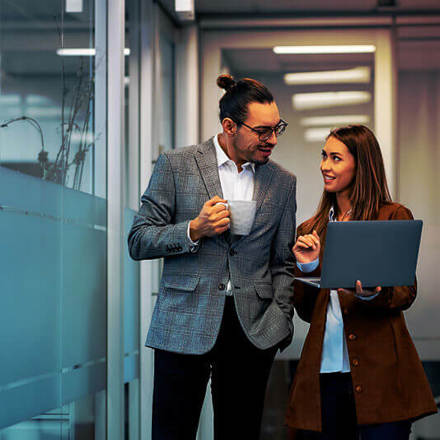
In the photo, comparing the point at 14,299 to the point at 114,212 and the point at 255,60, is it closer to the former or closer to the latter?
the point at 114,212

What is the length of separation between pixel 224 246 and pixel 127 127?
132cm

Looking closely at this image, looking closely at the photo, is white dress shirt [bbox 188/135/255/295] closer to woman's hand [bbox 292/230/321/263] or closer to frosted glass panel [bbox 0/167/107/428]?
woman's hand [bbox 292/230/321/263]

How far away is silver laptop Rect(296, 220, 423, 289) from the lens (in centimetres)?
184

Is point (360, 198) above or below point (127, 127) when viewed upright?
below

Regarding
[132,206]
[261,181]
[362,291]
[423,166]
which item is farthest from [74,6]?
[423,166]

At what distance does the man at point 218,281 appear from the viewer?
196cm

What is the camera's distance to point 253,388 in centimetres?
205

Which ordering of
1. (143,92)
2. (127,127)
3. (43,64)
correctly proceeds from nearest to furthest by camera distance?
1. (43,64)
2. (127,127)
3. (143,92)

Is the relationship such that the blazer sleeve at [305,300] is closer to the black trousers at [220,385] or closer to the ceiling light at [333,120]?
the black trousers at [220,385]

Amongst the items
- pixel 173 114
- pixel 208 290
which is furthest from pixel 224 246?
pixel 173 114

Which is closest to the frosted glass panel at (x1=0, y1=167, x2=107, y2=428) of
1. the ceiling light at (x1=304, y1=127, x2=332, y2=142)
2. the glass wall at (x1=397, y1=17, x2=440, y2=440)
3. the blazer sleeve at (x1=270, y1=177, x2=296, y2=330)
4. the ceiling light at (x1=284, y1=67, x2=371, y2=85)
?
the blazer sleeve at (x1=270, y1=177, x2=296, y2=330)

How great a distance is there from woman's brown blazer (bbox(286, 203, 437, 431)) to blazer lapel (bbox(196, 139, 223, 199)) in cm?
52

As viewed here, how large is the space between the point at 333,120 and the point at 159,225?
2.15 metres

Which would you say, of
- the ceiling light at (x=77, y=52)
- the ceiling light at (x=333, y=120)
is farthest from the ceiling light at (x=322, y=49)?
the ceiling light at (x=77, y=52)
